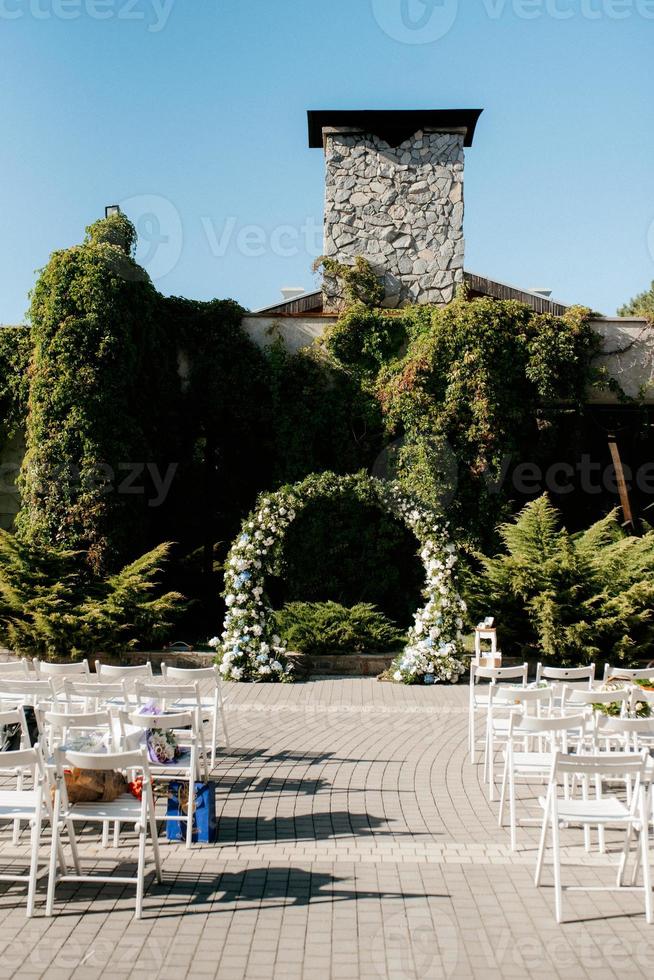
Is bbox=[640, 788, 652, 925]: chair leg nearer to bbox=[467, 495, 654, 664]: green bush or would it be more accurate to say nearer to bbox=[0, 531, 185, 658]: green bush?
bbox=[467, 495, 654, 664]: green bush

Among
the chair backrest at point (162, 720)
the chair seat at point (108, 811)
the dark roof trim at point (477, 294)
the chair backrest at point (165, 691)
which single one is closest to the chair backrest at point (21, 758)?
the chair seat at point (108, 811)

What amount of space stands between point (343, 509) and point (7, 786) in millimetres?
11993

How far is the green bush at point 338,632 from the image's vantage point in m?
15.4

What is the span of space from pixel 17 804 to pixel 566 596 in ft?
35.2

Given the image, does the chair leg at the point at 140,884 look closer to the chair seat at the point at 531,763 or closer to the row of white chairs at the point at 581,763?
the row of white chairs at the point at 581,763

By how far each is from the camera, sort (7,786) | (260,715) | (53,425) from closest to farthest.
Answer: (7,786), (260,715), (53,425)

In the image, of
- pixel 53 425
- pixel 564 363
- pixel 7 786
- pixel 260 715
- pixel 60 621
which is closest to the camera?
pixel 7 786

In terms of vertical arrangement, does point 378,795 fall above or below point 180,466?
below

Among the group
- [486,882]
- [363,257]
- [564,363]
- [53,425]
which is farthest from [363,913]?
[363,257]

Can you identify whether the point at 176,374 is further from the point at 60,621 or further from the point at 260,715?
the point at 260,715

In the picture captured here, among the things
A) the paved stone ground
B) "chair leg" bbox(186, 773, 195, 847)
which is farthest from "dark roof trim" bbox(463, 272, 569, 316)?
"chair leg" bbox(186, 773, 195, 847)

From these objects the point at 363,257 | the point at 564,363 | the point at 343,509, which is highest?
the point at 363,257

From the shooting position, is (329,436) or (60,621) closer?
(60,621)

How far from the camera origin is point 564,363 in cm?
1781
